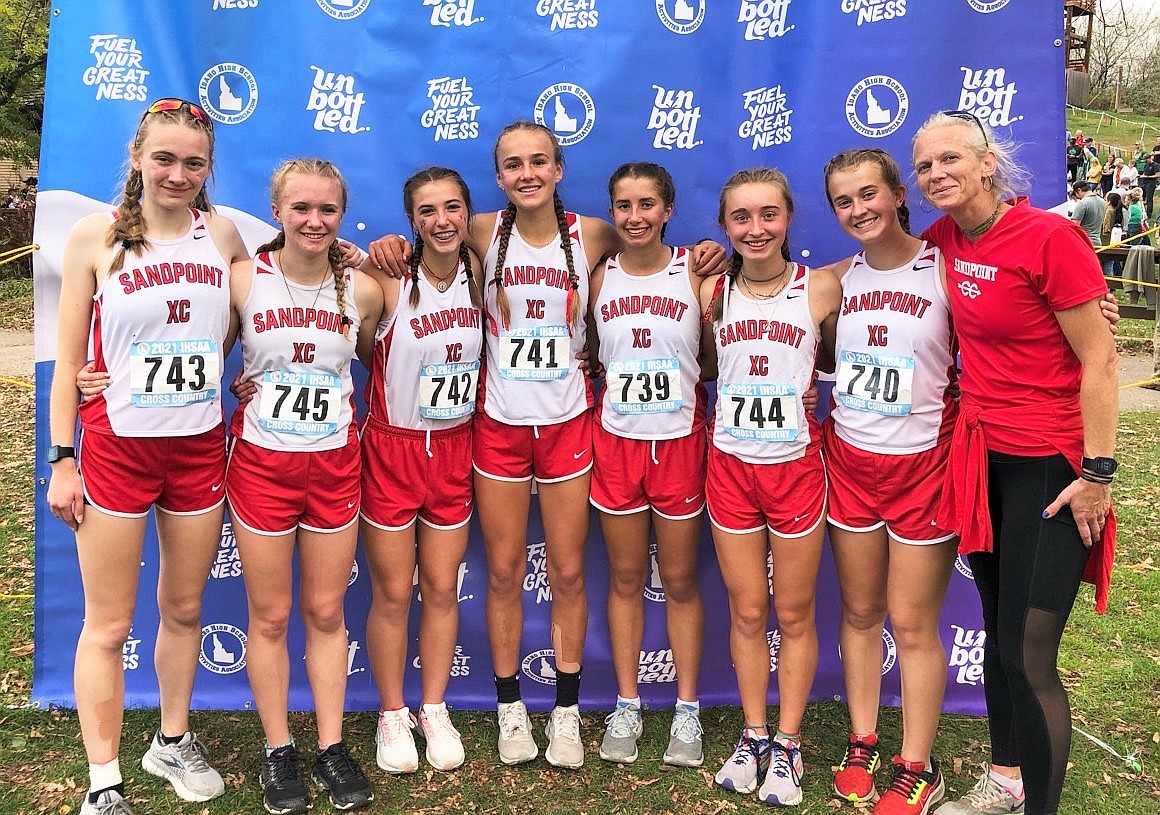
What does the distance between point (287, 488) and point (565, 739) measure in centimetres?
139

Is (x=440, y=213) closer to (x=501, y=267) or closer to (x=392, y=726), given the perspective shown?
(x=501, y=267)

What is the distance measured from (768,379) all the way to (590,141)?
1.26m

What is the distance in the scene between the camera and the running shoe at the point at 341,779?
295cm

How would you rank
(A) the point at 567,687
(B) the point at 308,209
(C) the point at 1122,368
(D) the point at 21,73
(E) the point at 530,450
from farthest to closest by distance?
(D) the point at 21,73 → (C) the point at 1122,368 → (A) the point at 567,687 → (E) the point at 530,450 → (B) the point at 308,209

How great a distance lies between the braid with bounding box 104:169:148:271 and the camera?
261cm

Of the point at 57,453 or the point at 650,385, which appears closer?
the point at 57,453

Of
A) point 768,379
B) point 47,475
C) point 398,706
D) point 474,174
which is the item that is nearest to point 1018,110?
point 768,379

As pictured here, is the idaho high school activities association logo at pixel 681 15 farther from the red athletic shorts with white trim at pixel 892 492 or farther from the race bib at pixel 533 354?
the red athletic shorts with white trim at pixel 892 492

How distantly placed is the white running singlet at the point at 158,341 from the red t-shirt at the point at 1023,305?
2.27 meters

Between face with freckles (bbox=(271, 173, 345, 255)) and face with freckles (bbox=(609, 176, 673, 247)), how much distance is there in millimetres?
936

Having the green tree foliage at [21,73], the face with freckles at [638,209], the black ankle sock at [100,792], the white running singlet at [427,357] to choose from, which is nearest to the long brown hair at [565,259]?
the white running singlet at [427,357]

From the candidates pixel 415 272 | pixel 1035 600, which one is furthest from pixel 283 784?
pixel 1035 600

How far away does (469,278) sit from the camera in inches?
121

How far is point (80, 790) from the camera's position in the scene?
3021 millimetres
